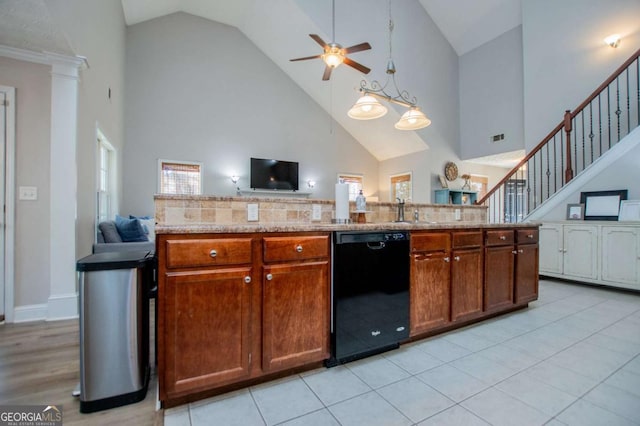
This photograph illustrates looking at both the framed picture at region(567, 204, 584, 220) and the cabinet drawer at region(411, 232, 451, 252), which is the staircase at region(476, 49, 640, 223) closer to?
the framed picture at region(567, 204, 584, 220)

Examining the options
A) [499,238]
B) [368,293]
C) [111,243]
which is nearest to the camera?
[368,293]

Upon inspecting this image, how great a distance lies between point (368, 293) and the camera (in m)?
1.91

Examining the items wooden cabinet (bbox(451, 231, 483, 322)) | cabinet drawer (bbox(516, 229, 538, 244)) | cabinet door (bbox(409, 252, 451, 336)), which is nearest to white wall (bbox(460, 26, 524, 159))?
cabinet drawer (bbox(516, 229, 538, 244))

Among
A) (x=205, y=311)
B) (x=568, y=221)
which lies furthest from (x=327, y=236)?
(x=568, y=221)

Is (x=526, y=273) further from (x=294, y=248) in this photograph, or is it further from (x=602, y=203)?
(x=294, y=248)

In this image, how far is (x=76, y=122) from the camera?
2.84m

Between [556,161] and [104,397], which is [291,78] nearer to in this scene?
[556,161]

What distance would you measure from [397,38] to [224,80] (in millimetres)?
3993

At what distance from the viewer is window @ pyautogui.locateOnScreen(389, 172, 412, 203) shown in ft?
24.5

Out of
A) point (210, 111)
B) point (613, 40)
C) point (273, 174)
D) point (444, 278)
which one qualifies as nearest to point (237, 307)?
point (444, 278)

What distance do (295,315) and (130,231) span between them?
3.02 meters

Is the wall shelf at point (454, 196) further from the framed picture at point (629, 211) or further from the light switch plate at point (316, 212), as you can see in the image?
the light switch plate at point (316, 212)

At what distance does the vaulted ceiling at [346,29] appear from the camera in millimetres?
5496

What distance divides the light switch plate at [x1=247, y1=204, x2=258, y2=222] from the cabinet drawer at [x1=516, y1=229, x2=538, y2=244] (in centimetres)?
253
